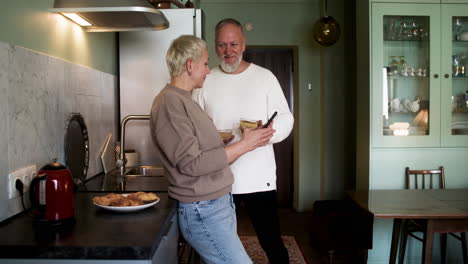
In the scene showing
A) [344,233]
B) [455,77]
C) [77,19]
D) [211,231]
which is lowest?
[344,233]

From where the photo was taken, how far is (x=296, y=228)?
4.38m

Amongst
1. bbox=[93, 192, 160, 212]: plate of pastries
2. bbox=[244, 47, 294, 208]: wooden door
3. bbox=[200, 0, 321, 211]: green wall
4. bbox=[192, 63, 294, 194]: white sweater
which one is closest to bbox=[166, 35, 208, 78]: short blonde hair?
bbox=[93, 192, 160, 212]: plate of pastries

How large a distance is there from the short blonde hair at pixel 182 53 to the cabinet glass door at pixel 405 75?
2.26 meters

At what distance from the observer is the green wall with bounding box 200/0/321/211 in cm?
479

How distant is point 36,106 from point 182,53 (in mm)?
Answer: 625

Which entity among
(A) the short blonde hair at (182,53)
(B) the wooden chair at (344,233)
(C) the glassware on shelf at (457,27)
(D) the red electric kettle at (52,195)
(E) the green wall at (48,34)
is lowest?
(B) the wooden chair at (344,233)

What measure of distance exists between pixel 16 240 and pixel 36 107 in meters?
0.60

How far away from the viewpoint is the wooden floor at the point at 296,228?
11.8 feet

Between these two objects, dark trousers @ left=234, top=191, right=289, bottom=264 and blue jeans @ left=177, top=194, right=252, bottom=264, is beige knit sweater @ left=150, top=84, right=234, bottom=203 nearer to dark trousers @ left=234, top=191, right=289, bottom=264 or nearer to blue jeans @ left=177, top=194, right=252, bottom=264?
blue jeans @ left=177, top=194, right=252, bottom=264

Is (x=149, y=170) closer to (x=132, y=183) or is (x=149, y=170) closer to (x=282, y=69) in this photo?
(x=132, y=183)

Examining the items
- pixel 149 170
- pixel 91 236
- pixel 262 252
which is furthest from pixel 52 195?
pixel 262 252

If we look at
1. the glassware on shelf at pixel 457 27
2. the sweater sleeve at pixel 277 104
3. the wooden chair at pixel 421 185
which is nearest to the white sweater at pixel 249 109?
the sweater sleeve at pixel 277 104

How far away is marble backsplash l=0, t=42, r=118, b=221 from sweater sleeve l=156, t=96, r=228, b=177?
0.51 m

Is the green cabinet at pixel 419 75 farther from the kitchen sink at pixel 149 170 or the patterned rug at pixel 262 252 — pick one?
the kitchen sink at pixel 149 170
